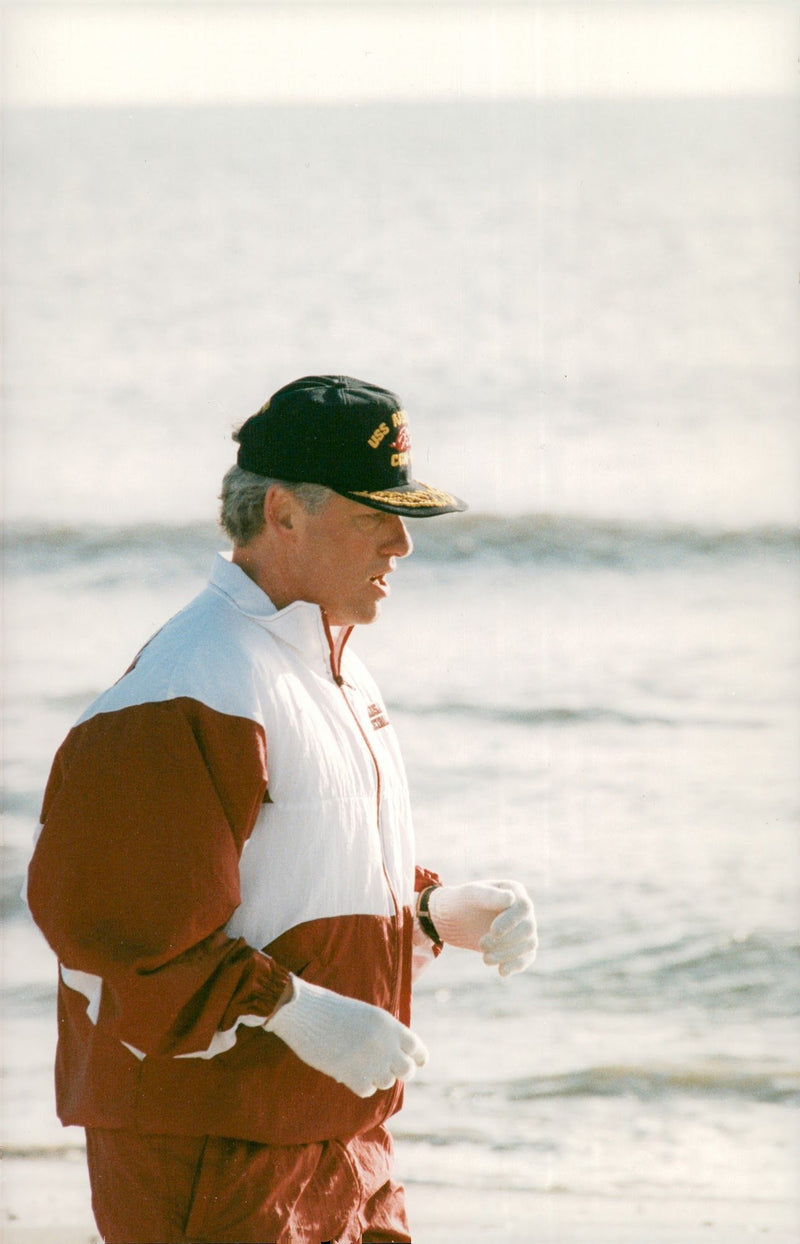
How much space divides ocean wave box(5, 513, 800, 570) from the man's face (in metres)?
9.41

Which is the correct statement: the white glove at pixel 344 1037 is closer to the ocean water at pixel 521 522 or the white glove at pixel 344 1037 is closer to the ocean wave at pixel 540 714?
the ocean water at pixel 521 522

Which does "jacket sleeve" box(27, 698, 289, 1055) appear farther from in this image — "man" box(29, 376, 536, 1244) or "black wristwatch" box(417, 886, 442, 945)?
"black wristwatch" box(417, 886, 442, 945)

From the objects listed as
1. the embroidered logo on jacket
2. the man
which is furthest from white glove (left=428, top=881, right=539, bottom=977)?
the embroidered logo on jacket

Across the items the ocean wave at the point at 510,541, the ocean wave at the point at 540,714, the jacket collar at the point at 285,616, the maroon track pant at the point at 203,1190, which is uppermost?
the jacket collar at the point at 285,616

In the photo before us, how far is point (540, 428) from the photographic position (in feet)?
48.2

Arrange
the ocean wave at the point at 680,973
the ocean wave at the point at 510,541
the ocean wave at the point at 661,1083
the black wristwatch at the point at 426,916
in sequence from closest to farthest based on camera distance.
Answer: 1. the black wristwatch at the point at 426,916
2. the ocean wave at the point at 661,1083
3. the ocean wave at the point at 680,973
4. the ocean wave at the point at 510,541

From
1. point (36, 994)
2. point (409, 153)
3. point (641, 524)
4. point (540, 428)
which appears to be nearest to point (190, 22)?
point (36, 994)

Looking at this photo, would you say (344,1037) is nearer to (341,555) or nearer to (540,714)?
(341,555)

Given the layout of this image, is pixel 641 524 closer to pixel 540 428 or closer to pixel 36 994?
pixel 540 428

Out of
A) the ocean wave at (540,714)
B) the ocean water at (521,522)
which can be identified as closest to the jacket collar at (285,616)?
the ocean water at (521,522)

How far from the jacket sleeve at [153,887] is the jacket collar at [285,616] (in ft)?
0.76

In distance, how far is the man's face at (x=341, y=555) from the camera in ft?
6.83

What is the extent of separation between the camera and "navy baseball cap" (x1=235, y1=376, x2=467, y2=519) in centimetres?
205

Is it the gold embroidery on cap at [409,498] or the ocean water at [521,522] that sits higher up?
the gold embroidery on cap at [409,498]
